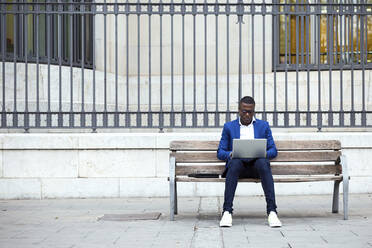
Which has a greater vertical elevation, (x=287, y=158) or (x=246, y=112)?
(x=246, y=112)

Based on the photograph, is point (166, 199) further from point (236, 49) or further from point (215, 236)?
point (236, 49)

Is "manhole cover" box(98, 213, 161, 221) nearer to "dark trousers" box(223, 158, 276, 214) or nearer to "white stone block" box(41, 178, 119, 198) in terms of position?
"dark trousers" box(223, 158, 276, 214)

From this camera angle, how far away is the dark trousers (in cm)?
786

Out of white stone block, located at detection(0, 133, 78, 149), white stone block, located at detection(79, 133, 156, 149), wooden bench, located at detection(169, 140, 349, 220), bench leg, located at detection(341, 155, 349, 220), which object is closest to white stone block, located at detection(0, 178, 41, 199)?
white stone block, located at detection(0, 133, 78, 149)

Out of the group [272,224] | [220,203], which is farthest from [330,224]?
[220,203]

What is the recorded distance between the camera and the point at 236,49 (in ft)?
47.6

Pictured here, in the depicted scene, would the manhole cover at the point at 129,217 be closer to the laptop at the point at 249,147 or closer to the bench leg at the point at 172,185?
the bench leg at the point at 172,185

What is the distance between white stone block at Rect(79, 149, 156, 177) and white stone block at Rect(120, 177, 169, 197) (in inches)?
5.7

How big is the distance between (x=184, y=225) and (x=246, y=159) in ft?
3.37

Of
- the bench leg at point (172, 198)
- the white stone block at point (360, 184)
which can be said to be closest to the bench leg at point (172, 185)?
the bench leg at point (172, 198)

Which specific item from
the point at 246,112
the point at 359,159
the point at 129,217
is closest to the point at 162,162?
the point at 129,217

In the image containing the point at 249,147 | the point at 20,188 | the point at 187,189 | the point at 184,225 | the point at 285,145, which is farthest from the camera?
the point at 187,189

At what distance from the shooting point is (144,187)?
1027 cm

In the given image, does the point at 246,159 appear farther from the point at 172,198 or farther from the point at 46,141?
the point at 46,141
